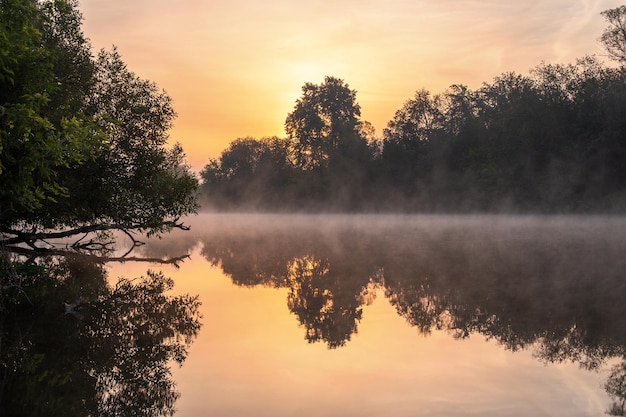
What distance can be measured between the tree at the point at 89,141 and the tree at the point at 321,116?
98697mm

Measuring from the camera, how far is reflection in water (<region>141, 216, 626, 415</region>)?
15672 millimetres

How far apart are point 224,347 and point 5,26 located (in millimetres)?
11287

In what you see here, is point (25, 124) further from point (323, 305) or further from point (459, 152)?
point (459, 152)

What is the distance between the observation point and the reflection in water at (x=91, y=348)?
11.0 m

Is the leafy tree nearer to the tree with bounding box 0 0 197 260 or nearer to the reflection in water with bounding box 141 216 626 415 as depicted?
the reflection in water with bounding box 141 216 626 415

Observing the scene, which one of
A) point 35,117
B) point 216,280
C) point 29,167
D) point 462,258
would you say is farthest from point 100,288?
point 462,258

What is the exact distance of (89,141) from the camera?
19.0 m

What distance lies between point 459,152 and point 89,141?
311 ft

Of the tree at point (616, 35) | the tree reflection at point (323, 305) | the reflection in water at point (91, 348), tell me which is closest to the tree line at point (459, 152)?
the tree at point (616, 35)

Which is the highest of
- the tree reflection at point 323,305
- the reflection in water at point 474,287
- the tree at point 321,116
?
the tree at point 321,116

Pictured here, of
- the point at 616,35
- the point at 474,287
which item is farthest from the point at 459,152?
the point at 474,287

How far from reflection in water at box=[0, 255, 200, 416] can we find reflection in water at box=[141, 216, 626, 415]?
432 centimetres

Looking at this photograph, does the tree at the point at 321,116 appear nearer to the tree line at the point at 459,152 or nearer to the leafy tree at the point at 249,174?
the tree line at the point at 459,152

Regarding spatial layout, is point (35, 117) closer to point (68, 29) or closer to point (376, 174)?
point (68, 29)
